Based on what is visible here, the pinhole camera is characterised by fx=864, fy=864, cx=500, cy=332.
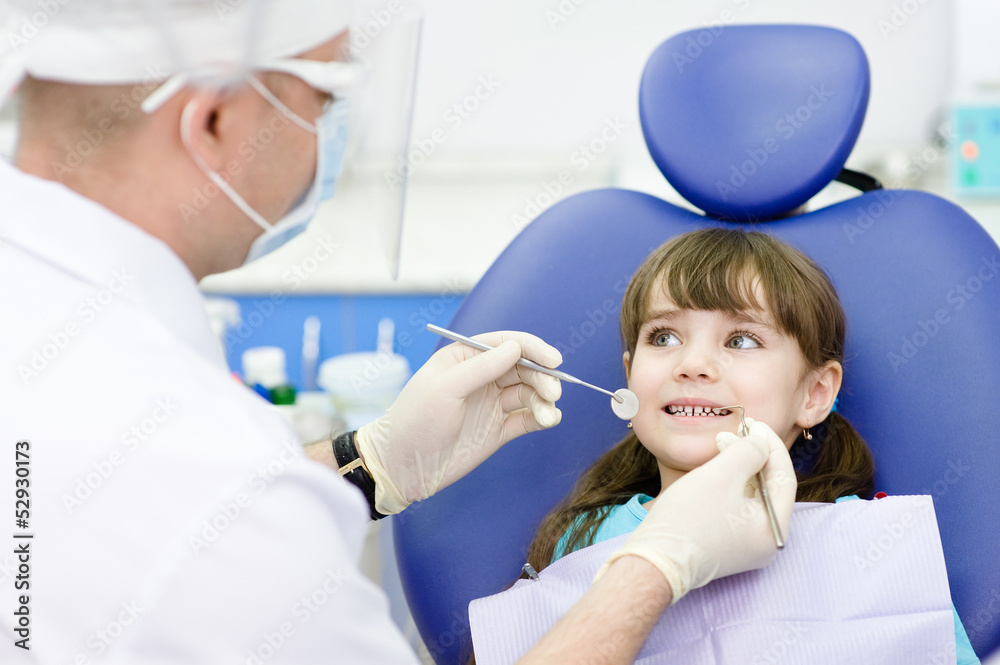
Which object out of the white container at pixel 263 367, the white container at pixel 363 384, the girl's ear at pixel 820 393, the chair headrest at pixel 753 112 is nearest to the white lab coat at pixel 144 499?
the girl's ear at pixel 820 393

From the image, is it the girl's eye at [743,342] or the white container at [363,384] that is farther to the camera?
the white container at [363,384]

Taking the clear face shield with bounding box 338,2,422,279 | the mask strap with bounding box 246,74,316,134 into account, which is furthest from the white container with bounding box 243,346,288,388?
the mask strap with bounding box 246,74,316,134

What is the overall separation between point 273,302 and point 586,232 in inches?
62.0

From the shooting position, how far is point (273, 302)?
2.74 metres

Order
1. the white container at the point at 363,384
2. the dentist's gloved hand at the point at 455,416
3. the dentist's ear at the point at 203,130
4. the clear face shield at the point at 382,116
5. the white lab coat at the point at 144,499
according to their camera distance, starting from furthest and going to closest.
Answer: the white container at the point at 363,384 → the dentist's gloved hand at the point at 455,416 → the clear face shield at the point at 382,116 → the dentist's ear at the point at 203,130 → the white lab coat at the point at 144,499

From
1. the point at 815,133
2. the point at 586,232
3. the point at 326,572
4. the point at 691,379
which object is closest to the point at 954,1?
the point at 815,133

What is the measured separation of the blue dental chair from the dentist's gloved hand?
7 centimetres

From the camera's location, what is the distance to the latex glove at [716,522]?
0.96m

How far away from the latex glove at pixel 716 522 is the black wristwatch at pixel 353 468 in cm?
42

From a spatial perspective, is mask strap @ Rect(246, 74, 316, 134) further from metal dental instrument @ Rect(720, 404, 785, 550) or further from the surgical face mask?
metal dental instrument @ Rect(720, 404, 785, 550)

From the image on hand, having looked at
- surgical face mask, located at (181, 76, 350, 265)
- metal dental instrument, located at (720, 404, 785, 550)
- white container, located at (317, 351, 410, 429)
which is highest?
surgical face mask, located at (181, 76, 350, 265)

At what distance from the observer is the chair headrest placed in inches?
53.2

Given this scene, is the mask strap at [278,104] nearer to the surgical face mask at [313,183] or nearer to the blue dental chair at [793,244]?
the surgical face mask at [313,183]

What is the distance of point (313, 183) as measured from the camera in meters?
0.97
